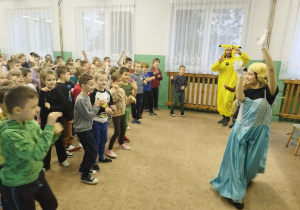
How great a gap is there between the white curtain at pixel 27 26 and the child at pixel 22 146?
18.3ft

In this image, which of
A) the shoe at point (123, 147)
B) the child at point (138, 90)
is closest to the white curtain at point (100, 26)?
the child at point (138, 90)

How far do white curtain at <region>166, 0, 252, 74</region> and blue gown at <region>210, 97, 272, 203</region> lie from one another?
3.08 meters

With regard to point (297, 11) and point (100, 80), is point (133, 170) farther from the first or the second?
point (297, 11)

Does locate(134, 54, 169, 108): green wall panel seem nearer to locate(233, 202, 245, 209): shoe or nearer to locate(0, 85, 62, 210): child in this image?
locate(233, 202, 245, 209): shoe

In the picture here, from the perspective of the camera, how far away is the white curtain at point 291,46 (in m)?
4.08

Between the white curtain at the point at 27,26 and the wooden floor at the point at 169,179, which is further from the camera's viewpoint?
the white curtain at the point at 27,26

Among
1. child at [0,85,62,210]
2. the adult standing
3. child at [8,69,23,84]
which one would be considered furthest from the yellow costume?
child at [0,85,62,210]

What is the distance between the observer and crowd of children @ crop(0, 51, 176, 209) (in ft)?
3.70

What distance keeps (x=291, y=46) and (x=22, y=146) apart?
4937 mm

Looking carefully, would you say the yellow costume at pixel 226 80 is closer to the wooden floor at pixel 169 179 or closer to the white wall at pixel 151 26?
the wooden floor at pixel 169 179

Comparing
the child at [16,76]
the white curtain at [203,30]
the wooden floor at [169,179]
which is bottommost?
the wooden floor at [169,179]

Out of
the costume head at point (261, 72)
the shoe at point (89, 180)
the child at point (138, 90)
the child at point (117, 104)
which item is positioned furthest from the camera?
the child at point (138, 90)

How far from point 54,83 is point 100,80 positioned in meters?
0.57

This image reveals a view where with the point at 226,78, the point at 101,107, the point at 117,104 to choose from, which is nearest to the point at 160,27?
the point at 226,78
